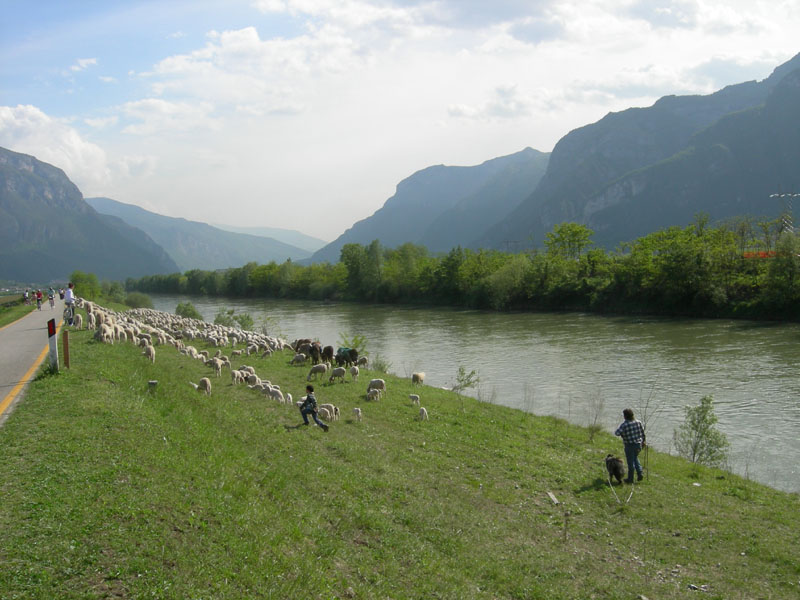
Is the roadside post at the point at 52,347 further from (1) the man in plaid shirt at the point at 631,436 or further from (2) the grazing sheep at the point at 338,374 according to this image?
(1) the man in plaid shirt at the point at 631,436

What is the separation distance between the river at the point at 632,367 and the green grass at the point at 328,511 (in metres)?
5.52

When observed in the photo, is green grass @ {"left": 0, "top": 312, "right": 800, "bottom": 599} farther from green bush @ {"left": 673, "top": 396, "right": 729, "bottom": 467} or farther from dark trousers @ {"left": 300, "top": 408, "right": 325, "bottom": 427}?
green bush @ {"left": 673, "top": 396, "right": 729, "bottom": 467}

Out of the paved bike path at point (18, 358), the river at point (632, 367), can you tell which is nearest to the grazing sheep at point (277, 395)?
the paved bike path at point (18, 358)

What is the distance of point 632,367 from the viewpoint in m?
35.1

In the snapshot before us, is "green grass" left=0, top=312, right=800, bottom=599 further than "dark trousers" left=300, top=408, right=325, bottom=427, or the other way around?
"dark trousers" left=300, top=408, right=325, bottom=427

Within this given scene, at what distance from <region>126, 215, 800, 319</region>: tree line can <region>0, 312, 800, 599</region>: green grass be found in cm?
5220

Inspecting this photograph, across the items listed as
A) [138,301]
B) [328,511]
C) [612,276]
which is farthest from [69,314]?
[138,301]

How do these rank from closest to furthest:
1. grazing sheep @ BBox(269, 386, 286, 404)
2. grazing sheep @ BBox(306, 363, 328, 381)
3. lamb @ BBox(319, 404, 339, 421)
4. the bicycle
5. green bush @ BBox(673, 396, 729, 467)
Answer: lamb @ BBox(319, 404, 339, 421)
green bush @ BBox(673, 396, 729, 467)
grazing sheep @ BBox(269, 386, 286, 404)
grazing sheep @ BBox(306, 363, 328, 381)
the bicycle

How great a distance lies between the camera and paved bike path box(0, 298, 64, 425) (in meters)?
12.6

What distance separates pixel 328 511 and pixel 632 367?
30.0 m

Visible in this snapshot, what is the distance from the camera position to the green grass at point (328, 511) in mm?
6629

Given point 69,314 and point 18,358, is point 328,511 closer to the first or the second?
point 18,358

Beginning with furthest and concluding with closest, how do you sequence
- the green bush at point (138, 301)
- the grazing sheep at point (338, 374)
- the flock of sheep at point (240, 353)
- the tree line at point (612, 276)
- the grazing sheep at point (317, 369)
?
1. the green bush at point (138, 301)
2. the tree line at point (612, 276)
3. the grazing sheep at point (317, 369)
4. the grazing sheep at point (338, 374)
5. the flock of sheep at point (240, 353)

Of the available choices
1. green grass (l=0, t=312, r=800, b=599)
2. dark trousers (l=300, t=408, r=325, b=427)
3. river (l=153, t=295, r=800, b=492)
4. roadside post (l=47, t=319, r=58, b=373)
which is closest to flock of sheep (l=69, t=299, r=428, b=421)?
dark trousers (l=300, t=408, r=325, b=427)
